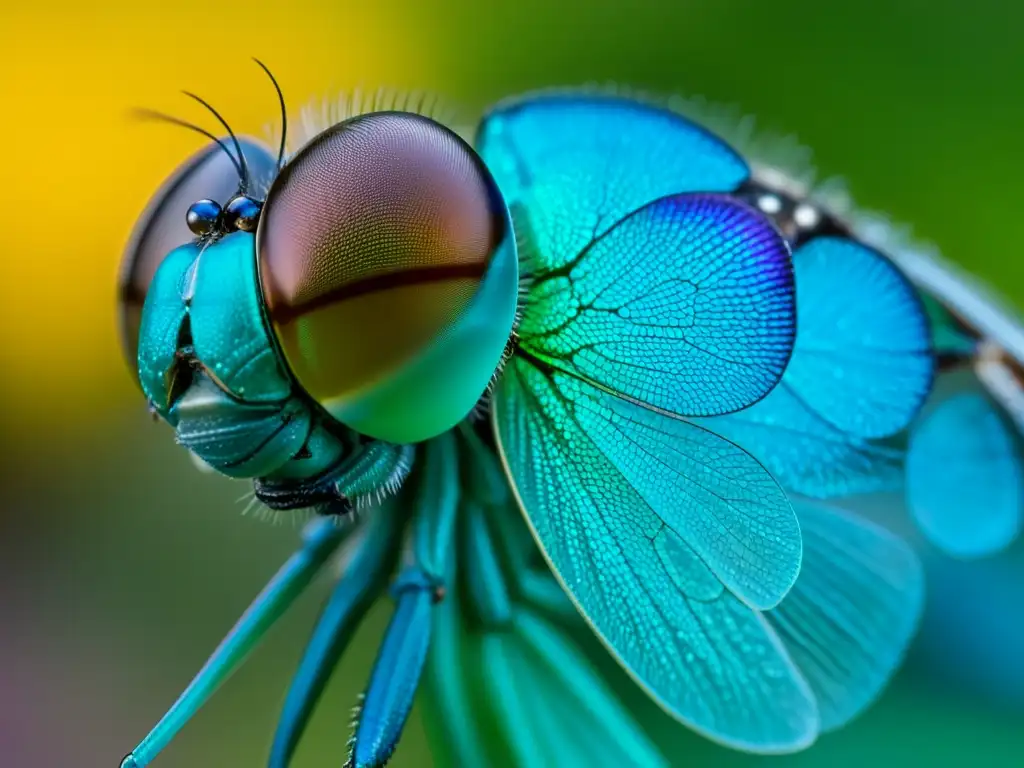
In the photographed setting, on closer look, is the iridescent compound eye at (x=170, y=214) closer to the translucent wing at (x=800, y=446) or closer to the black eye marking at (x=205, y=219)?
the black eye marking at (x=205, y=219)

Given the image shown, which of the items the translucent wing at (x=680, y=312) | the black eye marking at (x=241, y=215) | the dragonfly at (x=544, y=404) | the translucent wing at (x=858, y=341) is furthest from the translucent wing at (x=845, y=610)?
the black eye marking at (x=241, y=215)

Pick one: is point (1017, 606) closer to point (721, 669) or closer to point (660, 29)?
point (721, 669)

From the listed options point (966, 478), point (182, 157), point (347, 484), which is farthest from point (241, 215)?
point (182, 157)

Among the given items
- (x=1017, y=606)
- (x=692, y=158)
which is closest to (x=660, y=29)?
(x=1017, y=606)

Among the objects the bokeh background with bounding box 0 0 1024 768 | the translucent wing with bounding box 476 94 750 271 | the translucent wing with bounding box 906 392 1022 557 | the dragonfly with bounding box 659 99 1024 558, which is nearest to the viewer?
the translucent wing with bounding box 476 94 750 271

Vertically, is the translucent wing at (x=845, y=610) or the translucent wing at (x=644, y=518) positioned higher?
the translucent wing at (x=644, y=518)

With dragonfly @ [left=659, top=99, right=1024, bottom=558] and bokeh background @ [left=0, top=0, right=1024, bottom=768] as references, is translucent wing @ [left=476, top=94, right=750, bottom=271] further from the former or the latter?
bokeh background @ [left=0, top=0, right=1024, bottom=768]

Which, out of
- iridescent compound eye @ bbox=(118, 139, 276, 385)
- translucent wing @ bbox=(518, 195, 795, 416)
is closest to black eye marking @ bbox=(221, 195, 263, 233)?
iridescent compound eye @ bbox=(118, 139, 276, 385)
